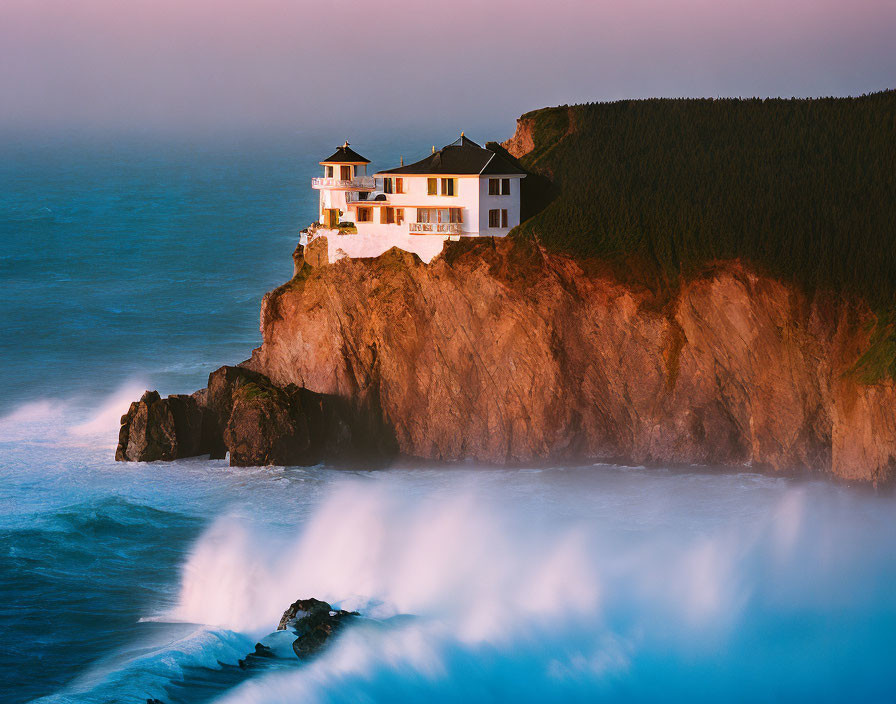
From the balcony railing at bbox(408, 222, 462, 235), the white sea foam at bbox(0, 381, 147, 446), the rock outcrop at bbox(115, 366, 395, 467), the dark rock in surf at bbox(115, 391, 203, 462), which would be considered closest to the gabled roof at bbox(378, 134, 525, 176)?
the balcony railing at bbox(408, 222, 462, 235)

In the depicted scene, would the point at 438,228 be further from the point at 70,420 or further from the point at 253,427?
the point at 70,420

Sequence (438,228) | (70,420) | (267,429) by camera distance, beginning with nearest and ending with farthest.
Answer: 1. (267,429)
2. (438,228)
3. (70,420)

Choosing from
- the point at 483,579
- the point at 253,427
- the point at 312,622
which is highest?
the point at 253,427

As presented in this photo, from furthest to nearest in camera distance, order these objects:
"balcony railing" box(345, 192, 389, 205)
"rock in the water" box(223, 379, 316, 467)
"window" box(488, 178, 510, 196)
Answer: "balcony railing" box(345, 192, 389, 205) → "window" box(488, 178, 510, 196) → "rock in the water" box(223, 379, 316, 467)

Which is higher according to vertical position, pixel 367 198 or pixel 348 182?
pixel 348 182

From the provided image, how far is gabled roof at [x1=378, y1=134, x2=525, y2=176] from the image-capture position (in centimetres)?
7375

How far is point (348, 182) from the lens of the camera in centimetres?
7694

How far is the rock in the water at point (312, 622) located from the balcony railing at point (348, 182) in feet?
96.2

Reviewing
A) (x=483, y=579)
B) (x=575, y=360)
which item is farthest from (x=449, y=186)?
(x=483, y=579)

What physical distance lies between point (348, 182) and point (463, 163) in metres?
6.89

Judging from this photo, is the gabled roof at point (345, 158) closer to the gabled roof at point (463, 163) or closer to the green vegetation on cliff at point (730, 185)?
the gabled roof at point (463, 163)

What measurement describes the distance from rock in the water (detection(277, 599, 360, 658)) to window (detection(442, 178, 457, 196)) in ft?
88.4

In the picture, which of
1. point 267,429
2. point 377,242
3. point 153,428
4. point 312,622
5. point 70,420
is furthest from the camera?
point 70,420

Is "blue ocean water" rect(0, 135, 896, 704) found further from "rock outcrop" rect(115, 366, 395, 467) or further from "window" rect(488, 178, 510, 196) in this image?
"window" rect(488, 178, 510, 196)
